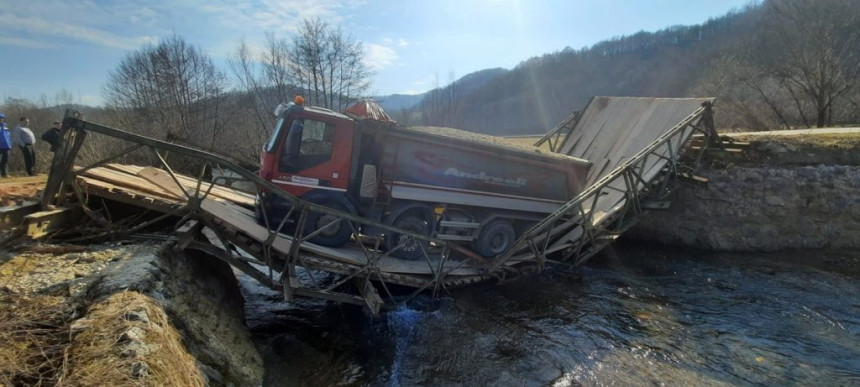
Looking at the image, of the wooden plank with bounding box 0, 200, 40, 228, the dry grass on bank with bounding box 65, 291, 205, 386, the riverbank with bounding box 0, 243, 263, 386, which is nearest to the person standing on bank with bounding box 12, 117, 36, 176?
the wooden plank with bounding box 0, 200, 40, 228

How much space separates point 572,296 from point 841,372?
368cm

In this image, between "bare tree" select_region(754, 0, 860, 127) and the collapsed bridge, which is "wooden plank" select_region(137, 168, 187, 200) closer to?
the collapsed bridge

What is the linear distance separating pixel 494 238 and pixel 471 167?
5.55 ft

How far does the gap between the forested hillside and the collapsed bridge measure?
51.5 feet

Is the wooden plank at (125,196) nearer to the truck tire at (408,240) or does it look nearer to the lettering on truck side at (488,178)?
the truck tire at (408,240)

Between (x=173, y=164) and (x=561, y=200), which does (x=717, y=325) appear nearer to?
(x=561, y=200)

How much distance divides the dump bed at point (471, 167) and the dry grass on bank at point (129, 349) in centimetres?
412

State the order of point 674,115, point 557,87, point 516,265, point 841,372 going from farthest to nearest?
point 557,87, point 674,115, point 516,265, point 841,372

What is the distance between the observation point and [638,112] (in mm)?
11008

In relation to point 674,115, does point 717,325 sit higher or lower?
lower

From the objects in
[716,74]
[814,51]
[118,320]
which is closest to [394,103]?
[716,74]

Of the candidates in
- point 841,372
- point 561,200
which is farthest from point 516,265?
point 841,372

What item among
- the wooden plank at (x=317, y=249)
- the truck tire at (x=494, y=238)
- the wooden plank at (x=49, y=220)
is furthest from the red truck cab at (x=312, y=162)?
the truck tire at (x=494, y=238)

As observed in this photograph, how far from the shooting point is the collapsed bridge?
5578 mm
